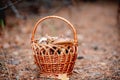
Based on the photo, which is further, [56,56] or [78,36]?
[78,36]

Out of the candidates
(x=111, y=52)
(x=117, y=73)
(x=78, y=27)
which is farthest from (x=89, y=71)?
(x=78, y=27)

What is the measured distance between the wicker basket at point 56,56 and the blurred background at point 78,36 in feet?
0.53

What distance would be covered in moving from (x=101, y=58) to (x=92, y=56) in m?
0.17

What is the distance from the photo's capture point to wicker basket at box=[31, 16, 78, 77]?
2.79 m

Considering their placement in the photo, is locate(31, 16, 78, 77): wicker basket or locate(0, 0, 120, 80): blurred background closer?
locate(31, 16, 78, 77): wicker basket

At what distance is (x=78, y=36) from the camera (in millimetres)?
5238

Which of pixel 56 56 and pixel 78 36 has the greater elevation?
pixel 78 36

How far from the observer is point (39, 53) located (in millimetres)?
2838

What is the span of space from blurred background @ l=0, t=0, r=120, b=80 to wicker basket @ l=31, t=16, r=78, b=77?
162 millimetres

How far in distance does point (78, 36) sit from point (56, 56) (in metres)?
2.49

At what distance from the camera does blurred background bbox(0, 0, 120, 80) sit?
3174 millimetres

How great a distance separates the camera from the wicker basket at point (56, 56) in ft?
9.15

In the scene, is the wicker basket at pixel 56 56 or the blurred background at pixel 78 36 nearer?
the wicker basket at pixel 56 56

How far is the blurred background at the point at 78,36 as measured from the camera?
125 inches
